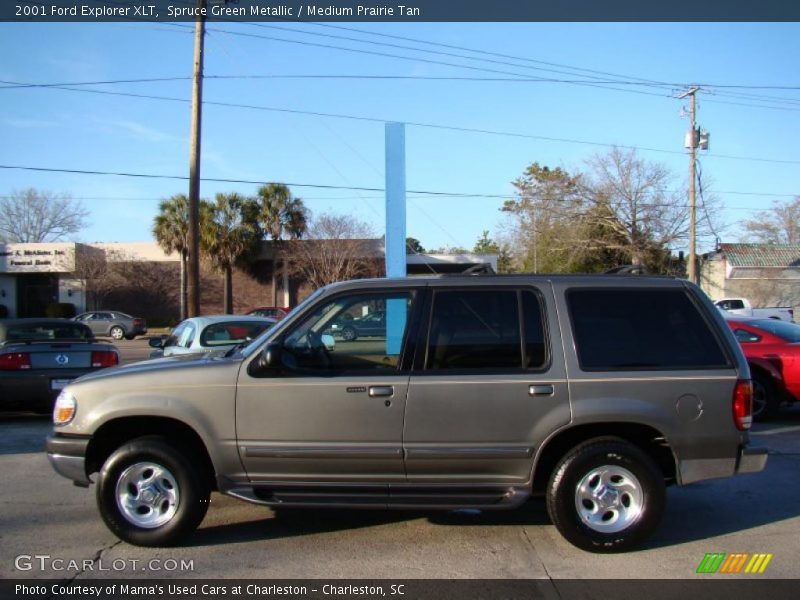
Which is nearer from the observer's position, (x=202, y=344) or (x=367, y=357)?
(x=367, y=357)

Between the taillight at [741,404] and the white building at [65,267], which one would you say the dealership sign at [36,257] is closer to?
the white building at [65,267]

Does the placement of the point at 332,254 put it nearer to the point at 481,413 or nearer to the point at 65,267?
the point at 65,267

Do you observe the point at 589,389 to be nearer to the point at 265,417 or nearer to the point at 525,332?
the point at 525,332

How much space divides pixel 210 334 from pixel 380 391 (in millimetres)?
6312

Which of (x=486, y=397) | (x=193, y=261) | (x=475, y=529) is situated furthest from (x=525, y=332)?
(x=193, y=261)

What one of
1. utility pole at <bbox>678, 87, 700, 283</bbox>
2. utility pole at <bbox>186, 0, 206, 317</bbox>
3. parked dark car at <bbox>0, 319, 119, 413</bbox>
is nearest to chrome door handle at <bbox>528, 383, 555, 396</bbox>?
parked dark car at <bbox>0, 319, 119, 413</bbox>

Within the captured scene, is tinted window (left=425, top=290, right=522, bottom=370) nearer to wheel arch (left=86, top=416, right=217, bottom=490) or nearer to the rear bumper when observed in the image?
wheel arch (left=86, top=416, right=217, bottom=490)

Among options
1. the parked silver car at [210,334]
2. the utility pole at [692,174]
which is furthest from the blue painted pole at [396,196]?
the utility pole at [692,174]

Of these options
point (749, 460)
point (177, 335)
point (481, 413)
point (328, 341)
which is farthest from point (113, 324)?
point (749, 460)

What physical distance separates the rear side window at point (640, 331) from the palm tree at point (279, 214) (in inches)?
1347

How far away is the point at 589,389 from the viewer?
4598 mm

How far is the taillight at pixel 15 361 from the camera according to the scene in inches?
361

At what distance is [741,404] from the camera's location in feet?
15.3

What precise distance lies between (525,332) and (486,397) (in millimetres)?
570
